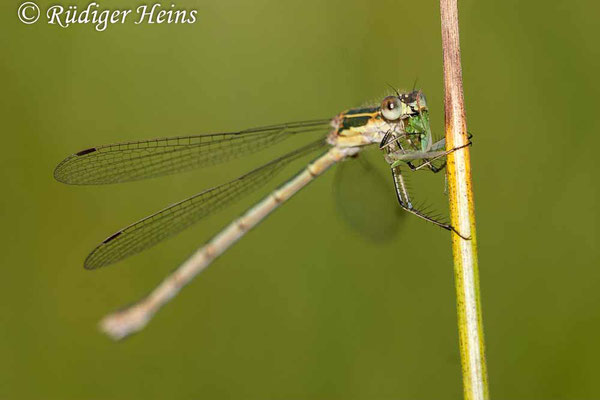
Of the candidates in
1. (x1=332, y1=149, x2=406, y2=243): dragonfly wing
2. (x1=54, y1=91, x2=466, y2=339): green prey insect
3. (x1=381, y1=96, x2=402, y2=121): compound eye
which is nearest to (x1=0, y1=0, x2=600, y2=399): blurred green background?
(x1=332, y1=149, x2=406, y2=243): dragonfly wing

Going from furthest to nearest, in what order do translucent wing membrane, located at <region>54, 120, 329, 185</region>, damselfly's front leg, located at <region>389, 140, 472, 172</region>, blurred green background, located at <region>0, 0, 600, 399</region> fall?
blurred green background, located at <region>0, 0, 600, 399</region>, translucent wing membrane, located at <region>54, 120, 329, 185</region>, damselfly's front leg, located at <region>389, 140, 472, 172</region>

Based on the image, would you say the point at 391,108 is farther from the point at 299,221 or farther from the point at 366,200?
the point at 299,221

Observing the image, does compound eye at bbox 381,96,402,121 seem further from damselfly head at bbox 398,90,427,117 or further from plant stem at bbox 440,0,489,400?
plant stem at bbox 440,0,489,400

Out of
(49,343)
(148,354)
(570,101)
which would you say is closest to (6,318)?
(49,343)

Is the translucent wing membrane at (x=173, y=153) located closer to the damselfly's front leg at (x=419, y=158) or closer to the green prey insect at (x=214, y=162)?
the green prey insect at (x=214, y=162)

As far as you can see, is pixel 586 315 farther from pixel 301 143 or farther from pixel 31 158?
pixel 31 158

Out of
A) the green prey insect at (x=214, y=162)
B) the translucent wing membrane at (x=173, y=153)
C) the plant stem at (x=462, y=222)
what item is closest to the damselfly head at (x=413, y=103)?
the green prey insect at (x=214, y=162)
